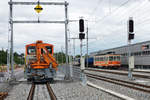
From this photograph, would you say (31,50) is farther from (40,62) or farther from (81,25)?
(81,25)

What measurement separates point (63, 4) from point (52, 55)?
15.2 feet

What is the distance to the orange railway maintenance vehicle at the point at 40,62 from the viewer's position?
19.3 meters

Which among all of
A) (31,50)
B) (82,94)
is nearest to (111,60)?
(31,50)

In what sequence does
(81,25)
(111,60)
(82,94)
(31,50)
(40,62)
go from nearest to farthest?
(82,94) → (81,25) → (40,62) → (31,50) → (111,60)

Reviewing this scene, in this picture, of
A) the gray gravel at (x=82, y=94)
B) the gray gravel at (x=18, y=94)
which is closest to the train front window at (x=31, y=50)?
the gray gravel at (x=18, y=94)

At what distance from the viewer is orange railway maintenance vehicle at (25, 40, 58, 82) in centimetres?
1927

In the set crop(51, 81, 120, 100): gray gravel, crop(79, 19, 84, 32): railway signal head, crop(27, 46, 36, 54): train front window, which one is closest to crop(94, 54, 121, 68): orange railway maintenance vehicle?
crop(27, 46, 36, 54): train front window

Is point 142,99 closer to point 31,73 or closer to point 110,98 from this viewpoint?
Answer: point 110,98

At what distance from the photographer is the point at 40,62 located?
19.9m

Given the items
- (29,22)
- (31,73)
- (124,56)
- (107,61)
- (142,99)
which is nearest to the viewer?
(142,99)

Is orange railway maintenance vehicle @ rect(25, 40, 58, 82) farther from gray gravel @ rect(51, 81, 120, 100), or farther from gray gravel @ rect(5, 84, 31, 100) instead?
gray gravel @ rect(51, 81, 120, 100)

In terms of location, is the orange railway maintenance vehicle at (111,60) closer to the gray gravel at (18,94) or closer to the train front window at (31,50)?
the train front window at (31,50)

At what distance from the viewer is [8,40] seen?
20766mm

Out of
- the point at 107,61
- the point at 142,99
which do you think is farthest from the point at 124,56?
the point at 142,99
